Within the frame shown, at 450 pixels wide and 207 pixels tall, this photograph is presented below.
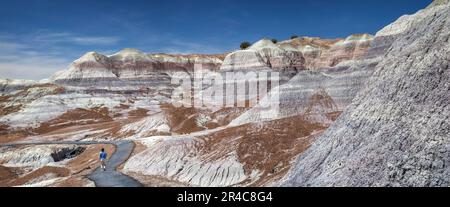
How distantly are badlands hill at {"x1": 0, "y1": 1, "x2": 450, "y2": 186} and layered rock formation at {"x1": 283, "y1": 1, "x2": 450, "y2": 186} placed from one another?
0.05 meters

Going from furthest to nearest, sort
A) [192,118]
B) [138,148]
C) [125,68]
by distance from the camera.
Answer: [125,68]
[192,118]
[138,148]

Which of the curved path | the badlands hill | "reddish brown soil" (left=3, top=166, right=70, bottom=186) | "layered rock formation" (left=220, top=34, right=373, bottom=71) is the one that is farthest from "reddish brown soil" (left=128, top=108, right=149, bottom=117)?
"reddish brown soil" (left=3, top=166, right=70, bottom=186)

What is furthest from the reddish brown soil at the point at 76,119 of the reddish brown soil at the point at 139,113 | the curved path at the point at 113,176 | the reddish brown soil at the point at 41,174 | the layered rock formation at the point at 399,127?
the layered rock formation at the point at 399,127

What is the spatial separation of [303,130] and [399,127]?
27.1m

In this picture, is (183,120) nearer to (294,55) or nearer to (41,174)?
(41,174)

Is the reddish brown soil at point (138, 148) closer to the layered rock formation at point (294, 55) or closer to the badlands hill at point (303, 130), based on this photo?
the badlands hill at point (303, 130)

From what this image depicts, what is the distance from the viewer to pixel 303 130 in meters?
43.8

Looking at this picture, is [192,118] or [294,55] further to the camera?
[294,55]

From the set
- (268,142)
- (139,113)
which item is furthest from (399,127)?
(139,113)

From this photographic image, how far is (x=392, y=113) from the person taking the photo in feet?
58.3

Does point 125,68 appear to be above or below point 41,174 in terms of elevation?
above

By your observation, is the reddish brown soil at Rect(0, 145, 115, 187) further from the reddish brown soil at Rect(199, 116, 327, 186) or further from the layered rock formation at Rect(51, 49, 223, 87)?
the layered rock formation at Rect(51, 49, 223, 87)

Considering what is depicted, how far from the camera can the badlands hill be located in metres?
16.3
